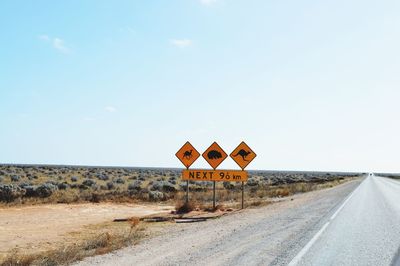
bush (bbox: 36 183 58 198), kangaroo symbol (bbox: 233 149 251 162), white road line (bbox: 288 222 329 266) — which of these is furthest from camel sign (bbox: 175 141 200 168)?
bush (bbox: 36 183 58 198)

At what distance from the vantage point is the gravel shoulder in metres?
9.52

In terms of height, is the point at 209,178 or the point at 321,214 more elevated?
the point at 209,178

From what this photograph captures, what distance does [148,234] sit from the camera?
14328 millimetres

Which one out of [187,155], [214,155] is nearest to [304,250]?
[187,155]

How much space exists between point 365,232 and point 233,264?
6.36 m

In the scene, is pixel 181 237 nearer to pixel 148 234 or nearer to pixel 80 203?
pixel 148 234

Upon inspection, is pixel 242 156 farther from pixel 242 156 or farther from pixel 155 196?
pixel 155 196

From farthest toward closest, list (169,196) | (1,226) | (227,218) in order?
1. (169,196)
2. (227,218)
3. (1,226)

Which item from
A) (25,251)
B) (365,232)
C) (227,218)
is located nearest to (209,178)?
(227,218)

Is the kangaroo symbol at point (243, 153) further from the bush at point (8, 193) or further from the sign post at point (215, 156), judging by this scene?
the bush at point (8, 193)

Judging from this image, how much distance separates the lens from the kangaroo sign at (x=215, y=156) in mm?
22344

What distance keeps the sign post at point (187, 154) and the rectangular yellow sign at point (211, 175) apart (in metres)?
0.35

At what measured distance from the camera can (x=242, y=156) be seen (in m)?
23.3

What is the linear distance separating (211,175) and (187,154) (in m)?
1.51
